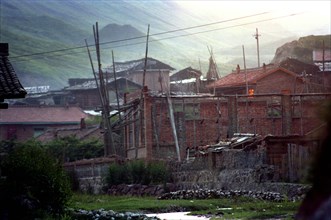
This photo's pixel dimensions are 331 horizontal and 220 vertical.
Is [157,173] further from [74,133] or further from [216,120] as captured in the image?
[74,133]

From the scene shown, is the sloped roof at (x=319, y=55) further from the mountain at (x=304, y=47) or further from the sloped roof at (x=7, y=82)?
the sloped roof at (x=7, y=82)

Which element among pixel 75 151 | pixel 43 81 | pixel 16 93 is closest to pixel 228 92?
pixel 75 151

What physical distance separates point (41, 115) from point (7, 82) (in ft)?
204

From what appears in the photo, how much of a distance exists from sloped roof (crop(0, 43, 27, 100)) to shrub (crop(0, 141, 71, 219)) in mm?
1652

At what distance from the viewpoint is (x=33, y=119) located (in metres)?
78.5

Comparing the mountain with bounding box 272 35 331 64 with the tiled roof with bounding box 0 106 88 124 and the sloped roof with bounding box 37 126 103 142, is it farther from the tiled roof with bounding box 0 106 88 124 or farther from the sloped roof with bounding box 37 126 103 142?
the sloped roof with bounding box 37 126 103 142

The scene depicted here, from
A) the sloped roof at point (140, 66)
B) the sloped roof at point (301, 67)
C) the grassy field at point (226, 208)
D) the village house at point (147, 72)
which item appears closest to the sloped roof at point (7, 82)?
the grassy field at point (226, 208)

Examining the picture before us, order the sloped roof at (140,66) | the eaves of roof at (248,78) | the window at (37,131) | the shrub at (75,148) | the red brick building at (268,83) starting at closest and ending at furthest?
the shrub at (75,148) < the red brick building at (268,83) < the eaves of roof at (248,78) < the window at (37,131) < the sloped roof at (140,66)

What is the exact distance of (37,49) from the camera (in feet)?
579

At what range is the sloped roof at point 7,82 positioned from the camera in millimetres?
17250

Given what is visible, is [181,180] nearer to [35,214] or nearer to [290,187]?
[290,187]

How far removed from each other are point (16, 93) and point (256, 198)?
10.9 meters

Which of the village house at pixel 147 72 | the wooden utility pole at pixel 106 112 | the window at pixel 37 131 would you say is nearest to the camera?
the wooden utility pole at pixel 106 112

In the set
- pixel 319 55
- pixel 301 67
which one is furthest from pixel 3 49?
pixel 319 55
